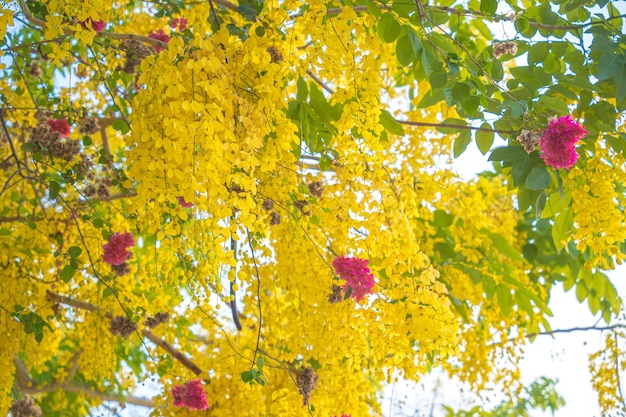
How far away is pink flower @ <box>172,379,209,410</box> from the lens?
2.10 meters

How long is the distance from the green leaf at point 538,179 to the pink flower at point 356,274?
42 centimetres

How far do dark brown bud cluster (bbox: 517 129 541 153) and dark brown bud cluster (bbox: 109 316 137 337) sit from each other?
1.18 m

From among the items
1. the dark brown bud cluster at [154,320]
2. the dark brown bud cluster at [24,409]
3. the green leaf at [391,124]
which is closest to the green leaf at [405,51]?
the green leaf at [391,124]

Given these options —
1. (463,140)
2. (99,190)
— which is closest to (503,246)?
(463,140)

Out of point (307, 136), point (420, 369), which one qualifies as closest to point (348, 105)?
point (307, 136)

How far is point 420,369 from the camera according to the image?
1.83 meters

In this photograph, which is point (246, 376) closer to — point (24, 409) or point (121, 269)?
point (121, 269)

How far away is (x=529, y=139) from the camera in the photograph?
1565mm

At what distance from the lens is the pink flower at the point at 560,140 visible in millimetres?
1543

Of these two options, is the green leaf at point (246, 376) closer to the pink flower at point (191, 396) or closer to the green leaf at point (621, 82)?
the pink flower at point (191, 396)

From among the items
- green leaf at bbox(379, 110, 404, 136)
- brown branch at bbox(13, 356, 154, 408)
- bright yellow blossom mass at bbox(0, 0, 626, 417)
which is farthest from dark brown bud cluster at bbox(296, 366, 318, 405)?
brown branch at bbox(13, 356, 154, 408)

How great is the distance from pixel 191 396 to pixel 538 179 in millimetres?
1144

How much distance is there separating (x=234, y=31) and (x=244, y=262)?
0.65 m

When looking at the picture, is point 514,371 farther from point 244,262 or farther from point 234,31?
point 234,31
